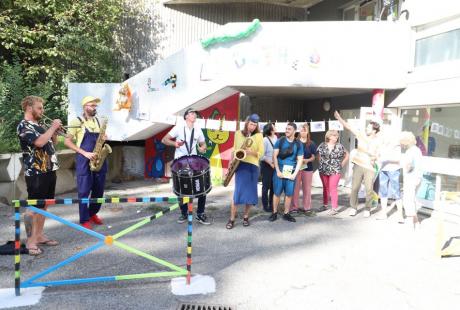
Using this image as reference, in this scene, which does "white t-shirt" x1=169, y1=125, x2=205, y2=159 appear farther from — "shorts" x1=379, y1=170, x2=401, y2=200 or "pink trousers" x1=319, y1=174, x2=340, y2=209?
"shorts" x1=379, y1=170, x2=401, y2=200

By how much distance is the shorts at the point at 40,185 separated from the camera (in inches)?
183

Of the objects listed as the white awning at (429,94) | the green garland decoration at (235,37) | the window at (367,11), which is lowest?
the white awning at (429,94)

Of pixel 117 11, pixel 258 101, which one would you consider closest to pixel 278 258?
pixel 258 101

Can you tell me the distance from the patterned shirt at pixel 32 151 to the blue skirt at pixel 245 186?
2.75 m

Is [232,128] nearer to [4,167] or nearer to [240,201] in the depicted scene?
[240,201]

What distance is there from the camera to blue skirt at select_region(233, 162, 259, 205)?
6078mm

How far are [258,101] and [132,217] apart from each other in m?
8.59

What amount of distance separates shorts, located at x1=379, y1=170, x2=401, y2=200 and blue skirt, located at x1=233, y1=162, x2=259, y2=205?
2.67 metres

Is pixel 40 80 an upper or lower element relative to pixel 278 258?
upper

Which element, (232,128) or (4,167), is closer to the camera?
(4,167)

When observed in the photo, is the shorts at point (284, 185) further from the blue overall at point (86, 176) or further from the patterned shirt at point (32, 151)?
the patterned shirt at point (32, 151)

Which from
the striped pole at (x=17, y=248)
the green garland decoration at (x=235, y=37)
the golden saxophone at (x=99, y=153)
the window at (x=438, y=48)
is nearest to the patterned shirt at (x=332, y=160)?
the window at (x=438, y=48)

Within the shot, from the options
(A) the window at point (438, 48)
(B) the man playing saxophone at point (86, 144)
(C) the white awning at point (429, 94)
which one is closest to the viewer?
(B) the man playing saxophone at point (86, 144)

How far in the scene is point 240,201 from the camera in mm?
6074
